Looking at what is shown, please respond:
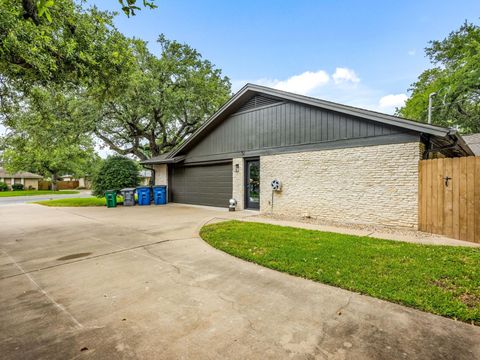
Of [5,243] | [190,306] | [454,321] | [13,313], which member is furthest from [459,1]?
[5,243]

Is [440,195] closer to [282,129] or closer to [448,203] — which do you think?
[448,203]

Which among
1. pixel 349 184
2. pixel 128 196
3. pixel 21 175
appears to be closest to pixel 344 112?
pixel 349 184

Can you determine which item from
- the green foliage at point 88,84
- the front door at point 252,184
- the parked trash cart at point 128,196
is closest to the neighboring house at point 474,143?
the front door at point 252,184

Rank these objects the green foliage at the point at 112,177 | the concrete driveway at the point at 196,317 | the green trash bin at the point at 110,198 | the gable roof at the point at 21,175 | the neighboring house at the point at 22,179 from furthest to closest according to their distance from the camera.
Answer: the neighboring house at the point at 22,179 < the gable roof at the point at 21,175 < the green foliage at the point at 112,177 < the green trash bin at the point at 110,198 < the concrete driveway at the point at 196,317

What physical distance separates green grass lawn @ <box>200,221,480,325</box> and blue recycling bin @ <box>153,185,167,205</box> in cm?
825

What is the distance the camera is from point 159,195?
13359 millimetres

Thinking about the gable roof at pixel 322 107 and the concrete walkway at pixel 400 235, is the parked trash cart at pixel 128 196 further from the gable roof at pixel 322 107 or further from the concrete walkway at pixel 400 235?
the concrete walkway at pixel 400 235

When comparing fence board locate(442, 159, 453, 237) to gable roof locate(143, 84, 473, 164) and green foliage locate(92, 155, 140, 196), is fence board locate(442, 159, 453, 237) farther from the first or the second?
green foliage locate(92, 155, 140, 196)

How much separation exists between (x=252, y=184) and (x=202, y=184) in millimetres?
3222

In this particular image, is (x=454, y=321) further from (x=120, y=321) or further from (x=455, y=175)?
(x=455, y=175)

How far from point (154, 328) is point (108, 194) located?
11.8 metres

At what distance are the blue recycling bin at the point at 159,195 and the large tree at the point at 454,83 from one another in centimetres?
1752

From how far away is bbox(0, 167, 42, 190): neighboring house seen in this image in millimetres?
38094

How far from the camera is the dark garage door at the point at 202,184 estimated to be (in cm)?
1117
